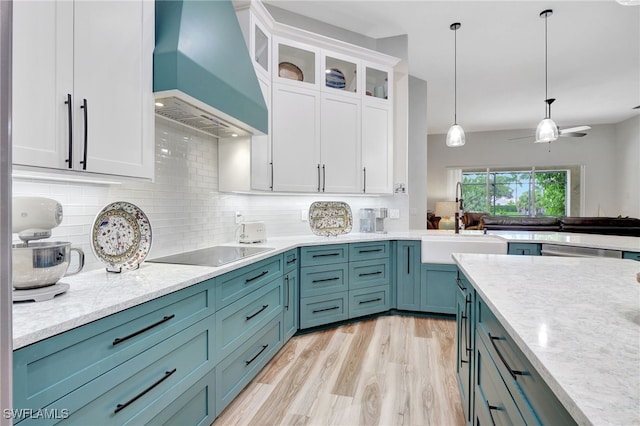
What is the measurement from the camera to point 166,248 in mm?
2145

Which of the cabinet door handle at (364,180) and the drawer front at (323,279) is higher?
the cabinet door handle at (364,180)

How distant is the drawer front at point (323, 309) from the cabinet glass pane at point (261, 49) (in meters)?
2.10

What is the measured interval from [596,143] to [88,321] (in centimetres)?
1021

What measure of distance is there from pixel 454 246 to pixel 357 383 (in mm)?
1714

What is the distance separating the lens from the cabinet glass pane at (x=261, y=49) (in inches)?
107

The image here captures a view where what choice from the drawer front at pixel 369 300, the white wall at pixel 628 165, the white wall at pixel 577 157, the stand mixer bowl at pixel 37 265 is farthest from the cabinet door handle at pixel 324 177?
the white wall at pixel 628 165

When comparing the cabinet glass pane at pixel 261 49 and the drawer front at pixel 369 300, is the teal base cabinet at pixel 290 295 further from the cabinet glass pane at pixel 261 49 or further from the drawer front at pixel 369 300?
the cabinet glass pane at pixel 261 49

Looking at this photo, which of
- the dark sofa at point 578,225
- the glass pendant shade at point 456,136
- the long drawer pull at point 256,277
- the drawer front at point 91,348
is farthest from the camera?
the dark sofa at point 578,225

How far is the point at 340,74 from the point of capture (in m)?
3.39

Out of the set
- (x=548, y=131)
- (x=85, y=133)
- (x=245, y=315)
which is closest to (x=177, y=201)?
(x=245, y=315)

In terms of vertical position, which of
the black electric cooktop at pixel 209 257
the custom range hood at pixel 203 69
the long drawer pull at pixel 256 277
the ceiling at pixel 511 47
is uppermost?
the ceiling at pixel 511 47

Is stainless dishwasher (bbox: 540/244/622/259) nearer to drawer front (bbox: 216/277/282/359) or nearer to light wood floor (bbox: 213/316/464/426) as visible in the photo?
light wood floor (bbox: 213/316/464/426)

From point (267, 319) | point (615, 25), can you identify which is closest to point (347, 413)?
point (267, 319)

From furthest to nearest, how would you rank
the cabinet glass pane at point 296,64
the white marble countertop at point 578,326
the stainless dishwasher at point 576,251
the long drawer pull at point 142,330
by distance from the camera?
the cabinet glass pane at point 296,64 < the stainless dishwasher at point 576,251 < the long drawer pull at point 142,330 < the white marble countertop at point 578,326
